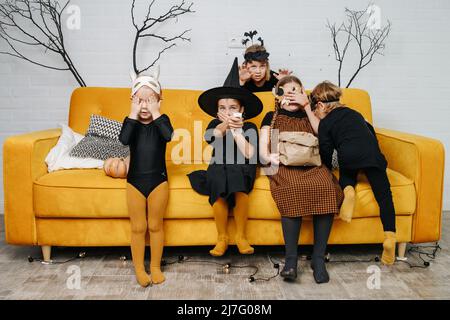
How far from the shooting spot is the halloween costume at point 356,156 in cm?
220

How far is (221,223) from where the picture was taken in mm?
2195

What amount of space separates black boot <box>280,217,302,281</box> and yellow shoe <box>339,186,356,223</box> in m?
0.21

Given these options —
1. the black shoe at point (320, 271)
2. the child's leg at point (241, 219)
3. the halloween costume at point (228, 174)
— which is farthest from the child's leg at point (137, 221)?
the black shoe at point (320, 271)

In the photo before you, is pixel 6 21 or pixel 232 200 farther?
pixel 6 21

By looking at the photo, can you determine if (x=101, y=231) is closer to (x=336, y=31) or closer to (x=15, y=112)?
(x=15, y=112)

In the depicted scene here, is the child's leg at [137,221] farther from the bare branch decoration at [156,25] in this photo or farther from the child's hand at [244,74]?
the bare branch decoration at [156,25]

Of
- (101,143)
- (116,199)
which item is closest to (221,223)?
(116,199)

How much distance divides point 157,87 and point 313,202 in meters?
0.90

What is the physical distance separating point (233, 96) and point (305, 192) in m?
0.62

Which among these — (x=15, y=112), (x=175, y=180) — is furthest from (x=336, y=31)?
(x=15, y=112)

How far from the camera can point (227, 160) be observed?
230cm

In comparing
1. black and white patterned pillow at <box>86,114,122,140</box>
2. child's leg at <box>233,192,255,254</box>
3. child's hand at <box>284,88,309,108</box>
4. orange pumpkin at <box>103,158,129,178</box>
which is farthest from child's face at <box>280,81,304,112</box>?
black and white patterned pillow at <box>86,114,122,140</box>

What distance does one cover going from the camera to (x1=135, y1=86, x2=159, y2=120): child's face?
2.07 meters
